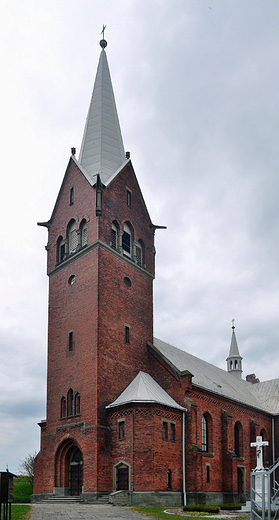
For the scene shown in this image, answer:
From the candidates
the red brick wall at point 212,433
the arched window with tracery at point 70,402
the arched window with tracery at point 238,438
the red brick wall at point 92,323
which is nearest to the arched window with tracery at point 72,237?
the red brick wall at point 92,323

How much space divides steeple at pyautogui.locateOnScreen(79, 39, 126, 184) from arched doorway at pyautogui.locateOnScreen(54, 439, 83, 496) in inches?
739

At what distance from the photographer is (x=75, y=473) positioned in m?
32.0

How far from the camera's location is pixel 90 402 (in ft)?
102

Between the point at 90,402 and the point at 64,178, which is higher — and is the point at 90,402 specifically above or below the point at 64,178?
below

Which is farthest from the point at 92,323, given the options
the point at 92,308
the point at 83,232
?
the point at 83,232

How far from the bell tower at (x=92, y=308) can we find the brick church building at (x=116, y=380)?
8 centimetres

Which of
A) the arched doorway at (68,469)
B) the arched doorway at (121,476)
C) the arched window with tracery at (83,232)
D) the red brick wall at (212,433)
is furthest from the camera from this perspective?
the arched window with tracery at (83,232)

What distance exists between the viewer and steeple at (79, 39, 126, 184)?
39875 millimetres

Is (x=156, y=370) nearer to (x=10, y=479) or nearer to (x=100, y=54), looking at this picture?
(x=10, y=479)

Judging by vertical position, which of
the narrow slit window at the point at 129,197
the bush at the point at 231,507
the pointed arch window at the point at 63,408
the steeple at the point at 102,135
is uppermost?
the steeple at the point at 102,135

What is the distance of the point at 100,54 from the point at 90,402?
109ft

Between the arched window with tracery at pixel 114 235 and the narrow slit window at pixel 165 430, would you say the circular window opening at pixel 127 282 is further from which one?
the narrow slit window at pixel 165 430

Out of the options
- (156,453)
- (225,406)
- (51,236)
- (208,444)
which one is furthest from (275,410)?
(51,236)

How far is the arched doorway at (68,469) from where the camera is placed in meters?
31.7
